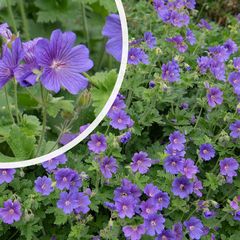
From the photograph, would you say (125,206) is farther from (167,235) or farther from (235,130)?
(235,130)

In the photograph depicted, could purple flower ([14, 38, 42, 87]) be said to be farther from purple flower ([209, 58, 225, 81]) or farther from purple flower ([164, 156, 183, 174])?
purple flower ([209, 58, 225, 81])

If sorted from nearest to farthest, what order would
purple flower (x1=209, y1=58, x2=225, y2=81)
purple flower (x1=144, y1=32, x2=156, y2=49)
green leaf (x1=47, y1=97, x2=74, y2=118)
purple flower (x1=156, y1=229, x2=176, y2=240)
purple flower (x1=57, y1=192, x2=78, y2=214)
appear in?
green leaf (x1=47, y1=97, x2=74, y2=118), purple flower (x1=57, y1=192, x2=78, y2=214), purple flower (x1=156, y1=229, x2=176, y2=240), purple flower (x1=209, y1=58, x2=225, y2=81), purple flower (x1=144, y1=32, x2=156, y2=49)

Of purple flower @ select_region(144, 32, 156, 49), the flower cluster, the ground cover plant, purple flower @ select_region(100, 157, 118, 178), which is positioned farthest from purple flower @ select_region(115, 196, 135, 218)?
purple flower @ select_region(144, 32, 156, 49)

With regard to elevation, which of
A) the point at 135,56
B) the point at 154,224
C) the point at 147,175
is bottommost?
the point at 147,175

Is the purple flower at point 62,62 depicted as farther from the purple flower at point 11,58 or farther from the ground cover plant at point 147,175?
the ground cover plant at point 147,175

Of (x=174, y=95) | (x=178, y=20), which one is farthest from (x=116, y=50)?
(x=178, y=20)

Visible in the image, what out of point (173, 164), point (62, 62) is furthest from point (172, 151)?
point (62, 62)
